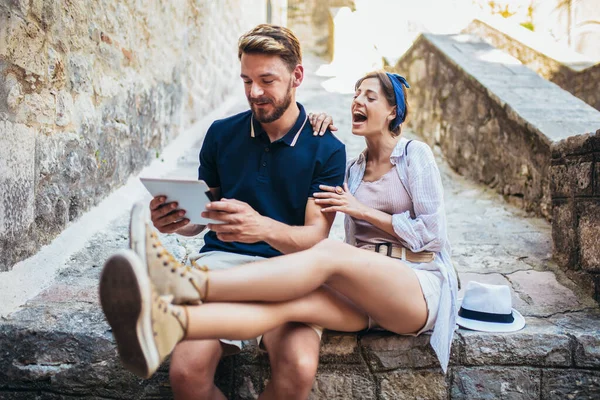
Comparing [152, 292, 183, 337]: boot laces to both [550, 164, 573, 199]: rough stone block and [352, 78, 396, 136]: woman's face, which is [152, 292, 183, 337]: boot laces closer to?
[352, 78, 396, 136]: woman's face

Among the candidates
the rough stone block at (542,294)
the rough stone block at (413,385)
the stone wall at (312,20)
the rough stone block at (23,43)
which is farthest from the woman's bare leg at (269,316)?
the stone wall at (312,20)

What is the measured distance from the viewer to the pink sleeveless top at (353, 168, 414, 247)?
81.4 inches

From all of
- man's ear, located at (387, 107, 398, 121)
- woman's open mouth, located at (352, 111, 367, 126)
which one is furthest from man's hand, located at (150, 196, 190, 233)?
man's ear, located at (387, 107, 398, 121)

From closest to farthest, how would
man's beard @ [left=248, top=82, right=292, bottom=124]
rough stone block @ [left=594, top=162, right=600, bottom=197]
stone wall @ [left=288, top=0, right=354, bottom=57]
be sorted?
man's beard @ [left=248, top=82, right=292, bottom=124]
rough stone block @ [left=594, top=162, right=600, bottom=197]
stone wall @ [left=288, top=0, right=354, bottom=57]

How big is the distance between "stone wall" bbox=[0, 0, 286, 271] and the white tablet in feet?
2.46

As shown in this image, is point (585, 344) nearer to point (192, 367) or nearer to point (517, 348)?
point (517, 348)

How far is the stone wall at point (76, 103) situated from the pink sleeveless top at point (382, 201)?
1.38 metres

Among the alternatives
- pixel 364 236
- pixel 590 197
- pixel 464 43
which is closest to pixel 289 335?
pixel 364 236

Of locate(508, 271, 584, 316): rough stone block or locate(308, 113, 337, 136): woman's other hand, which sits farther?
locate(508, 271, 584, 316): rough stone block

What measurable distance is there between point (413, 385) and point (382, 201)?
690mm

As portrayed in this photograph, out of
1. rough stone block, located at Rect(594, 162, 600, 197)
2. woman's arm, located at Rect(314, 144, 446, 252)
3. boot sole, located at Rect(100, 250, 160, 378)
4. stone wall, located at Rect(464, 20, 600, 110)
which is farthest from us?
stone wall, located at Rect(464, 20, 600, 110)

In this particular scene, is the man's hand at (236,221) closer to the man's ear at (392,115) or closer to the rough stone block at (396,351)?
the rough stone block at (396,351)

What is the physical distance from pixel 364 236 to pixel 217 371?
74 centimetres

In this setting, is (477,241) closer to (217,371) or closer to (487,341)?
(487,341)
